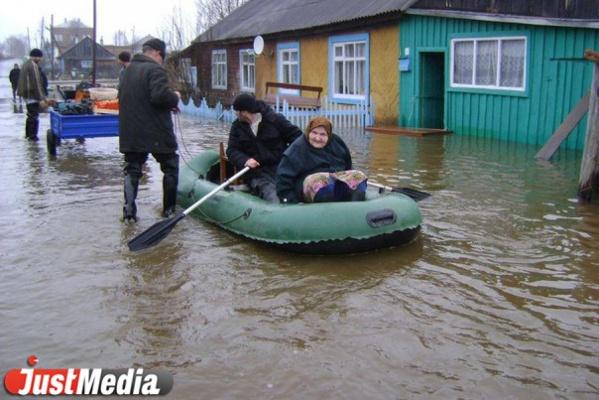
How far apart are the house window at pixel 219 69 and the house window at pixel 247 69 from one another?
1627 millimetres

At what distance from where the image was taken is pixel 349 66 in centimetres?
1856

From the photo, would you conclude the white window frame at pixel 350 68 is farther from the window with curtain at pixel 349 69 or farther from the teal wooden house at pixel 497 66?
the teal wooden house at pixel 497 66

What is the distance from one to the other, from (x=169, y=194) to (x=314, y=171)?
6.28 feet

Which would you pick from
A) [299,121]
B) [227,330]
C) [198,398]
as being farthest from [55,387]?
[299,121]

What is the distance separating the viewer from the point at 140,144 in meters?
6.95

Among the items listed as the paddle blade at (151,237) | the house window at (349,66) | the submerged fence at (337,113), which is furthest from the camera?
the house window at (349,66)

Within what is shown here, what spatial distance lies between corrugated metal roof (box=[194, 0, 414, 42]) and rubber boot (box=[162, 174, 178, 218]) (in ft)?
31.6

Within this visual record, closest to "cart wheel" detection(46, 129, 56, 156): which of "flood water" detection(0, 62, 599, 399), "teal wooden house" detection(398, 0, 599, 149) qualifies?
"flood water" detection(0, 62, 599, 399)

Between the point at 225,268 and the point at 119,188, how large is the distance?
3.94 meters

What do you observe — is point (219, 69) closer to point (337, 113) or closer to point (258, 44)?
point (258, 44)

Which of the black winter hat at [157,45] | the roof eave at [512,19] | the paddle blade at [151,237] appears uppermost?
the roof eave at [512,19]

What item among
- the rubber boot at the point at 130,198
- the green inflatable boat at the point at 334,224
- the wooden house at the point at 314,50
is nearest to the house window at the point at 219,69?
the wooden house at the point at 314,50

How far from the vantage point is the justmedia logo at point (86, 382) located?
355 cm

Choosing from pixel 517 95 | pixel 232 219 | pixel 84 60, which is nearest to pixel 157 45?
pixel 232 219
